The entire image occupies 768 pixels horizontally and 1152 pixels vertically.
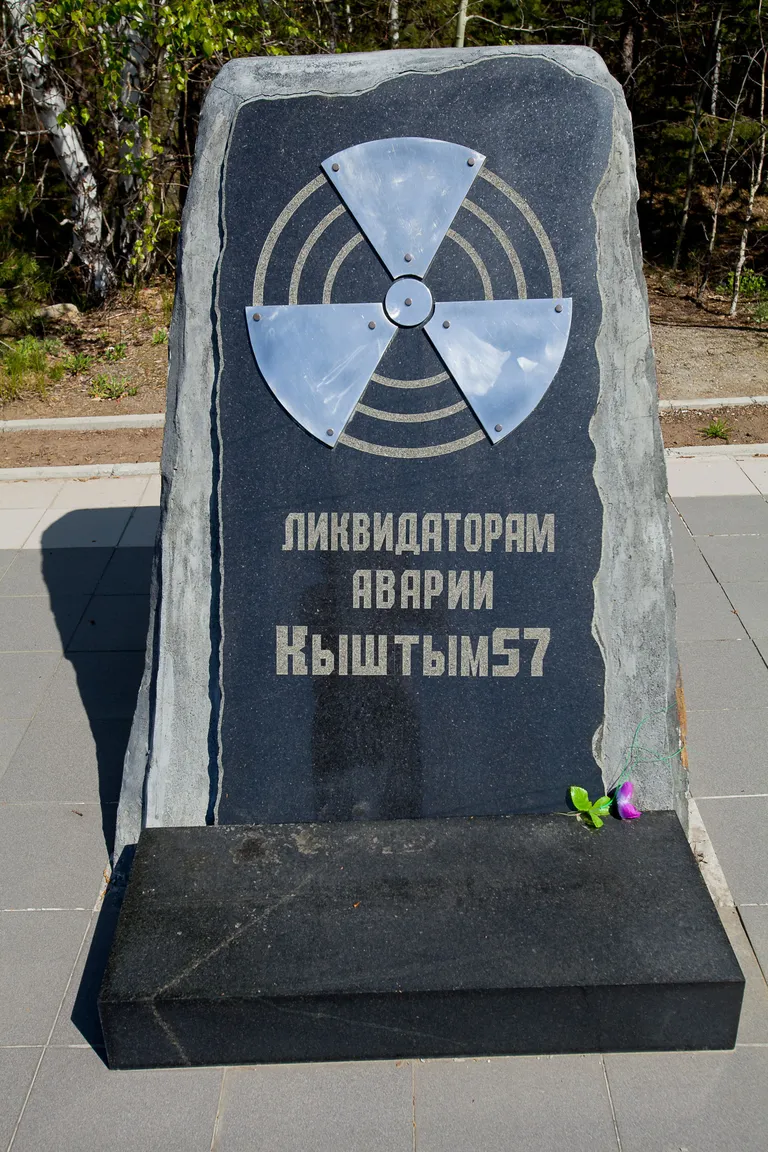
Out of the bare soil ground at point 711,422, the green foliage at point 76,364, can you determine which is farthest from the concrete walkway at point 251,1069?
the green foliage at point 76,364

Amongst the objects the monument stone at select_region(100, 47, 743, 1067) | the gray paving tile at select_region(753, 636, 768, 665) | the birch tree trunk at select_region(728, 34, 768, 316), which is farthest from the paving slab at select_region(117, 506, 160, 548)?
the birch tree trunk at select_region(728, 34, 768, 316)

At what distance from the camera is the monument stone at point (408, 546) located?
10.6ft

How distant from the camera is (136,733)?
12.2ft

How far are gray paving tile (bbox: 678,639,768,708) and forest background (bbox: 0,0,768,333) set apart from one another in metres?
6.72

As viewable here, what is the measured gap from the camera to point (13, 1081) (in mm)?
3002

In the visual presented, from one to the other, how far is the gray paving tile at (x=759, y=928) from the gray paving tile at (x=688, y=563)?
2453mm

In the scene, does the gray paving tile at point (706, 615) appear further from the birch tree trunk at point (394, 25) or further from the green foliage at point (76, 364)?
the birch tree trunk at point (394, 25)

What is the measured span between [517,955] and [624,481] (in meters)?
1.56

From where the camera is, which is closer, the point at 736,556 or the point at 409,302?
the point at 409,302

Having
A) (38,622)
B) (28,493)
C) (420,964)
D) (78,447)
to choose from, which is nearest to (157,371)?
(78,447)

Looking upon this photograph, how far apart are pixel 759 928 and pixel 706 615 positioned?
2.24 meters

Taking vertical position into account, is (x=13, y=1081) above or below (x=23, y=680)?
above

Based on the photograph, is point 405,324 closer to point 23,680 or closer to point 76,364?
point 23,680

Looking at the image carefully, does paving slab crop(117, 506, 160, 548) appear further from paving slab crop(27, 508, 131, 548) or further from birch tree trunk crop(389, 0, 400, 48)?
birch tree trunk crop(389, 0, 400, 48)
